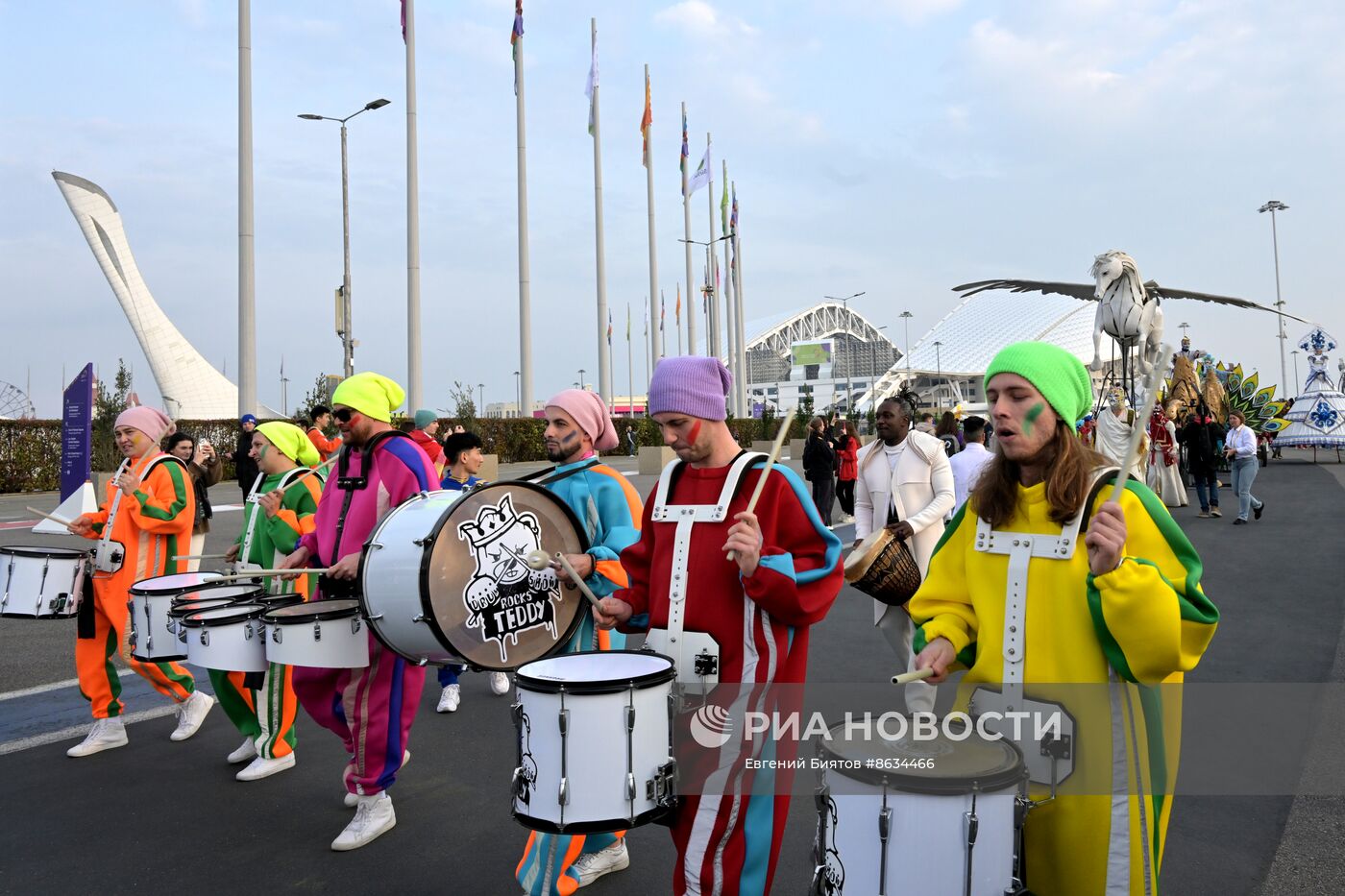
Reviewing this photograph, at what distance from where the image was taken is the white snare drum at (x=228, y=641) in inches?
163

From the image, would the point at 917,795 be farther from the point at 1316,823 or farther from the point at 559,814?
the point at 1316,823

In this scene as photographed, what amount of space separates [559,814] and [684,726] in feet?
1.48

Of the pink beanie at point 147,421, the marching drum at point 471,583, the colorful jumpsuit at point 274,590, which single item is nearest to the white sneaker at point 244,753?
the colorful jumpsuit at point 274,590

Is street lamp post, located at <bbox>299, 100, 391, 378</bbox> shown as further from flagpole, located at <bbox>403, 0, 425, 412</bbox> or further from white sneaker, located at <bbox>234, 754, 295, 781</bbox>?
white sneaker, located at <bbox>234, 754, 295, 781</bbox>

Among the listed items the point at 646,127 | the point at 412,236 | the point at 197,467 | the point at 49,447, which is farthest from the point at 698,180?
the point at 197,467

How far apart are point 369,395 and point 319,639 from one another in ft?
3.67

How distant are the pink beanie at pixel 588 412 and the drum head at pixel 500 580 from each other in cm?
41

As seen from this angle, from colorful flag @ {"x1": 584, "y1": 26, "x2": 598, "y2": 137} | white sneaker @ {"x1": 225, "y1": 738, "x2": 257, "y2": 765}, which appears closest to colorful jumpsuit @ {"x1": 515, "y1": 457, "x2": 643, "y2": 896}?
white sneaker @ {"x1": 225, "y1": 738, "x2": 257, "y2": 765}

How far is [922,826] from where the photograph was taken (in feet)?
6.33

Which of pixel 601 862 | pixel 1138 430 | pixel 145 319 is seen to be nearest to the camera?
pixel 1138 430

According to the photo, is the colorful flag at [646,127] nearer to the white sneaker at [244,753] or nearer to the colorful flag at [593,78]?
the colorful flag at [593,78]

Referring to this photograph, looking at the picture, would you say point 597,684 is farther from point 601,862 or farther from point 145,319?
point 145,319

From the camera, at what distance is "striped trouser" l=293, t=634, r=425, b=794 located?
4148 millimetres

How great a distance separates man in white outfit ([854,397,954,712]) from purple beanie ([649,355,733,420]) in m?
2.91
